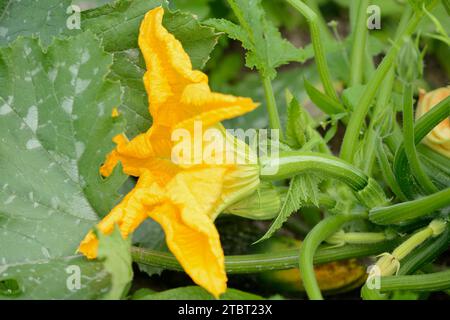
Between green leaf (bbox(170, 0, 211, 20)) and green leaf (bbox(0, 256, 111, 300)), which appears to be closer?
green leaf (bbox(0, 256, 111, 300))

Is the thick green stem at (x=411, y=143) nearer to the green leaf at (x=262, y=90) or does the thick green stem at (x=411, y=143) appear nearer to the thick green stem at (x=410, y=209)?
the thick green stem at (x=410, y=209)

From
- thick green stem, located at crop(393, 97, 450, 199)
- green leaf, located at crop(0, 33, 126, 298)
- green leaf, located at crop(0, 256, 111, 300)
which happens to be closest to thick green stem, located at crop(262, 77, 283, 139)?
thick green stem, located at crop(393, 97, 450, 199)

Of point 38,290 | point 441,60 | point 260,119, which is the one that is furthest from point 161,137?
point 441,60

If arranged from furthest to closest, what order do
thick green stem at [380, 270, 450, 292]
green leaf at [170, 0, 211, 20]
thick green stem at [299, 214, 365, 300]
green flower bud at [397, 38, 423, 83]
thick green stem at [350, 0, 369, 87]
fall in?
green leaf at [170, 0, 211, 20] < thick green stem at [350, 0, 369, 87] < thick green stem at [380, 270, 450, 292] < thick green stem at [299, 214, 365, 300] < green flower bud at [397, 38, 423, 83]

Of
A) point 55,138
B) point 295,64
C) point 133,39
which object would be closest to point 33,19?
point 133,39

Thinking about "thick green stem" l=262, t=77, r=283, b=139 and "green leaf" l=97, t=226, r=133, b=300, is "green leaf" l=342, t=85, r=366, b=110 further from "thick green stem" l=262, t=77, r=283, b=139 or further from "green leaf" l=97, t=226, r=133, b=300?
"green leaf" l=97, t=226, r=133, b=300

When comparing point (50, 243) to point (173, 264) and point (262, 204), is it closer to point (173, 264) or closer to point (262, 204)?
point (173, 264)
